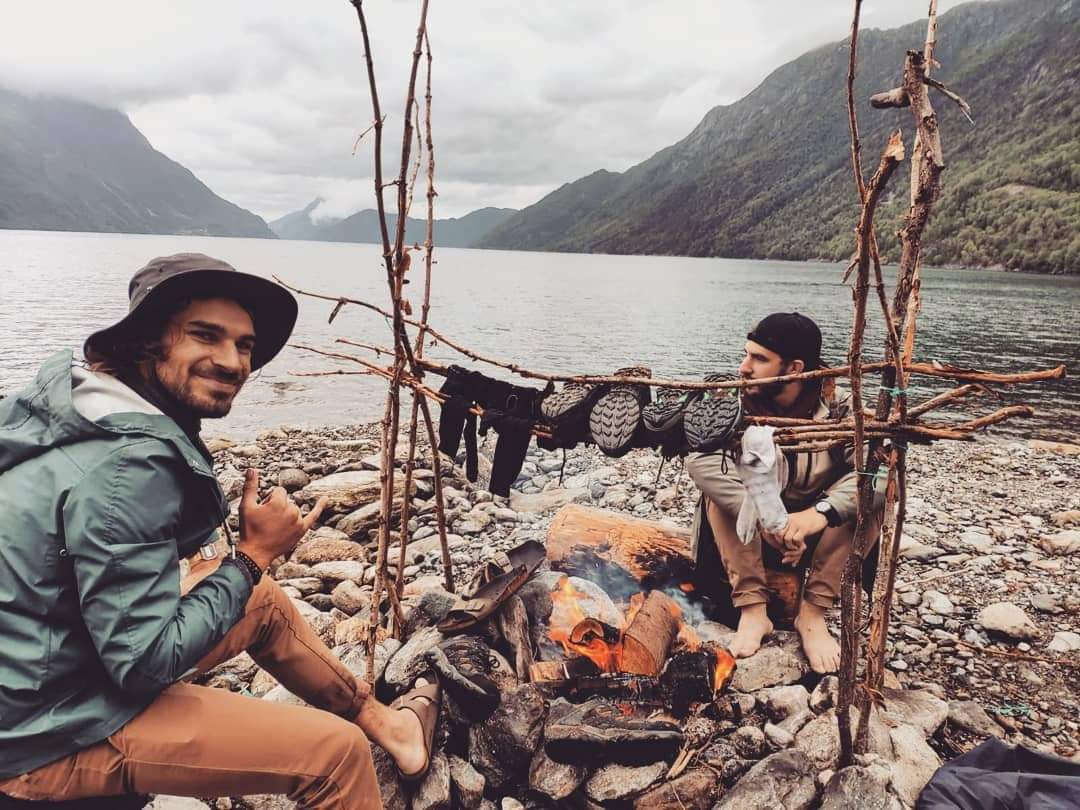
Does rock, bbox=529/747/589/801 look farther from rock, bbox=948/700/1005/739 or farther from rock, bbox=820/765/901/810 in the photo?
rock, bbox=948/700/1005/739

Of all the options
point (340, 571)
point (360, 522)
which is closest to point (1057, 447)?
point (360, 522)

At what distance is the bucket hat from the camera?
2150 millimetres

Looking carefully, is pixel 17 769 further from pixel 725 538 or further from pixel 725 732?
pixel 725 538

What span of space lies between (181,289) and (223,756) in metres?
1.64

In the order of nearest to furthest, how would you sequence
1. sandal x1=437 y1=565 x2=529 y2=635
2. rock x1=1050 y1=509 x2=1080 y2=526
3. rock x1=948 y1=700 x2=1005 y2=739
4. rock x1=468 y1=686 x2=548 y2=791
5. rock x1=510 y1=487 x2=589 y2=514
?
rock x1=468 y1=686 x2=548 y2=791 < rock x1=948 y1=700 x2=1005 y2=739 < sandal x1=437 y1=565 x2=529 y2=635 < rock x1=1050 y1=509 x2=1080 y2=526 < rock x1=510 y1=487 x2=589 y2=514

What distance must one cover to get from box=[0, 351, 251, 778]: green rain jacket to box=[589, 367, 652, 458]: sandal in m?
2.20

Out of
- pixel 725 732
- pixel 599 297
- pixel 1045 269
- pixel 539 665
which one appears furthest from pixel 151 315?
pixel 1045 269

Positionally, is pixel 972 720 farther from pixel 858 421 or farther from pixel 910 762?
pixel 858 421

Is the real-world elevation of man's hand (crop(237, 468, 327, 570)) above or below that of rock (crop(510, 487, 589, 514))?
above

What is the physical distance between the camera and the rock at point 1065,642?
458 cm

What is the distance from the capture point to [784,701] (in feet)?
11.7

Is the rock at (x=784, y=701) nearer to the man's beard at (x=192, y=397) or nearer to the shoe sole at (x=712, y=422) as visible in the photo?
the shoe sole at (x=712, y=422)

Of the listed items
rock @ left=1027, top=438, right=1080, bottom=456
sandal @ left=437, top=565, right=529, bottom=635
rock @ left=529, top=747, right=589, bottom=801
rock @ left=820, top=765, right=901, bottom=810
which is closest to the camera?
rock @ left=820, top=765, right=901, bottom=810

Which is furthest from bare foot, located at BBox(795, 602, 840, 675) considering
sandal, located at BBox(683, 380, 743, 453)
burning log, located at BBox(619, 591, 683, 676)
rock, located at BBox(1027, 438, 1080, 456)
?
rock, located at BBox(1027, 438, 1080, 456)
